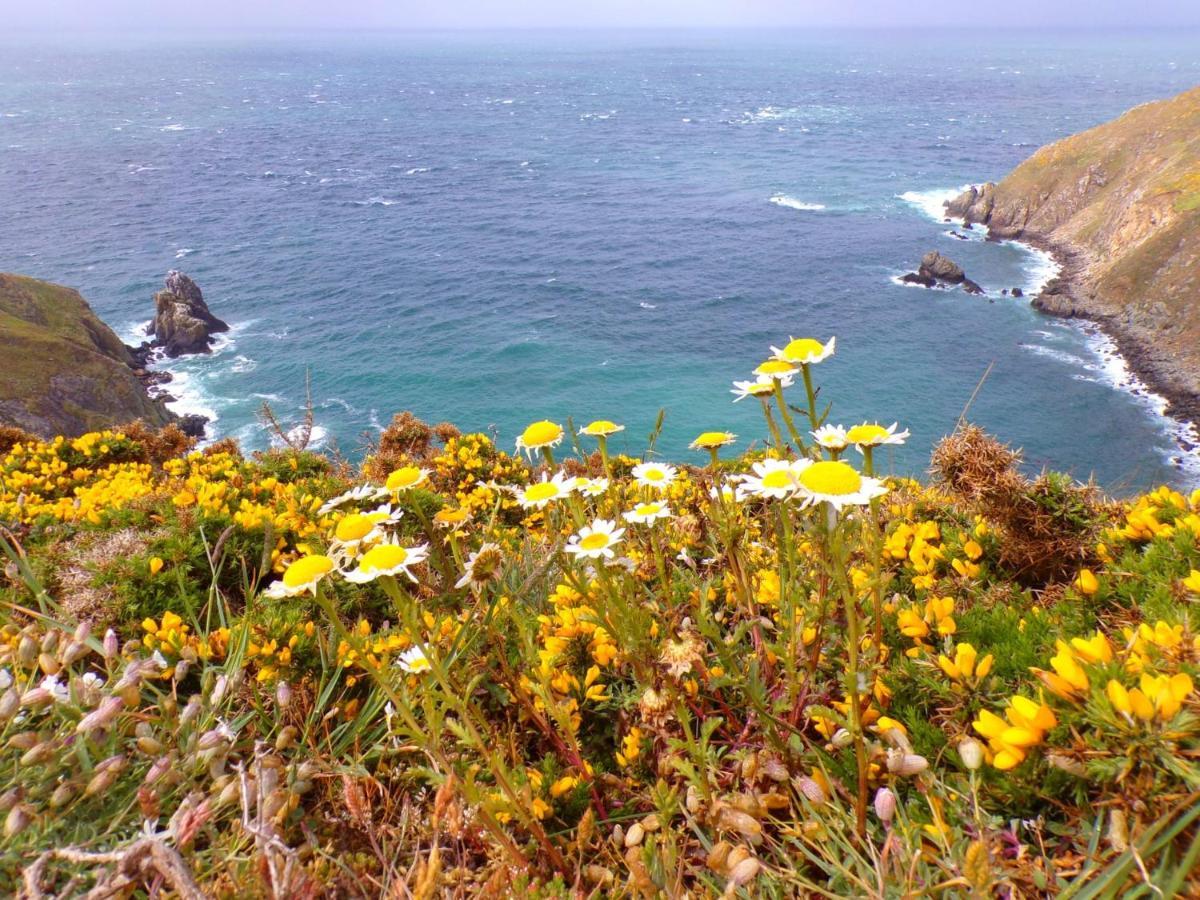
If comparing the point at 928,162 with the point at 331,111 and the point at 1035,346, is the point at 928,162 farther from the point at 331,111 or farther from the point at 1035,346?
the point at 331,111

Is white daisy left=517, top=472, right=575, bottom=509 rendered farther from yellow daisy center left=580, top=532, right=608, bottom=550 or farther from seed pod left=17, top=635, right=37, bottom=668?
seed pod left=17, top=635, right=37, bottom=668

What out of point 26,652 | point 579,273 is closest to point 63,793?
point 26,652

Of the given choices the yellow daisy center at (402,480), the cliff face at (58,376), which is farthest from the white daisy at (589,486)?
the cliff face at (58,376)

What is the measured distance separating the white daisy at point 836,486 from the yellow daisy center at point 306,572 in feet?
5.20

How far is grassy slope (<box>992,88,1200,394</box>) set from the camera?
5188 cm

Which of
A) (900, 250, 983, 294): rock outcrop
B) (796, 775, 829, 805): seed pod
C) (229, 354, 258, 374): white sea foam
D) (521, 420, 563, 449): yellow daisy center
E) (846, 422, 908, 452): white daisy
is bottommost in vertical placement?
(229, 354, 258, 374): white sea foam

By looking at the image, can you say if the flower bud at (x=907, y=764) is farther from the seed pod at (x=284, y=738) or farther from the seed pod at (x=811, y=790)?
the seed pod at (x=284, y=738)

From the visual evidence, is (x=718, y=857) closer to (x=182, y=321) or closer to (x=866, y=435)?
(x=866, y=435)

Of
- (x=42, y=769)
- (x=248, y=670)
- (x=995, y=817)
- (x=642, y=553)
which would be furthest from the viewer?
(x=642, y=553)

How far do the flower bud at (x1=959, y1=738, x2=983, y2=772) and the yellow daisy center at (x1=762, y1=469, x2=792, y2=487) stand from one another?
3.05ft

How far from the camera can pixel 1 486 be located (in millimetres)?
6863

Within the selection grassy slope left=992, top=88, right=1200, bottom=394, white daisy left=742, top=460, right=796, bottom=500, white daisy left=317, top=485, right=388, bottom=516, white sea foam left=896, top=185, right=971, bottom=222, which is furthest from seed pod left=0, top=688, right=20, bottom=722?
white sea foam left=896, top=185, right=971, bottom=222

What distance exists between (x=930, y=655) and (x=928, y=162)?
132 meters

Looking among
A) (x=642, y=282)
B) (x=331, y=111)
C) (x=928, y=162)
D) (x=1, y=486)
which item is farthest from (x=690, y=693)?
(x=331, y=111)
